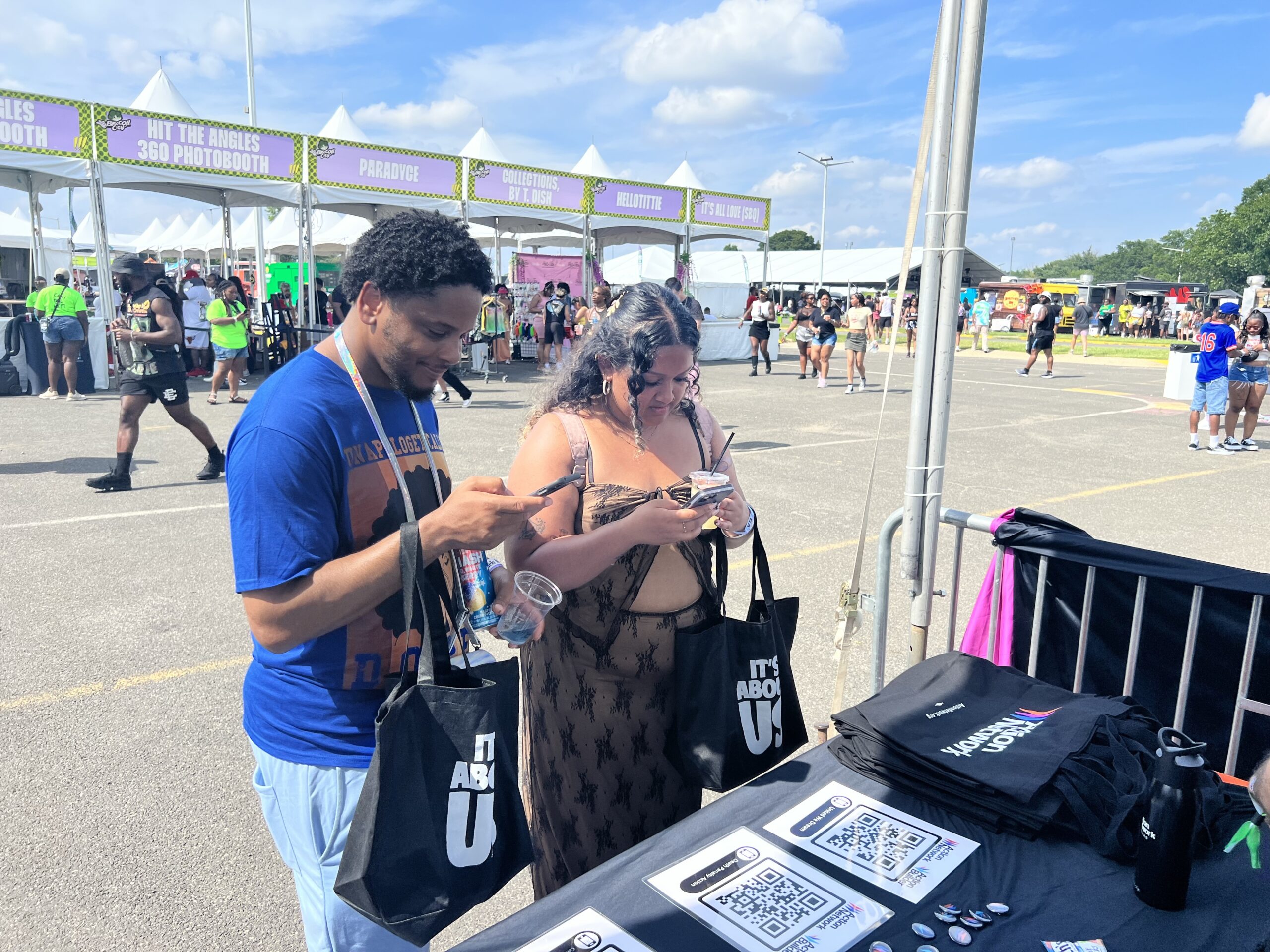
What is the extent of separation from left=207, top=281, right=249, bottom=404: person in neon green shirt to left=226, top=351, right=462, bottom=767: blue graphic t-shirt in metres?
11.7

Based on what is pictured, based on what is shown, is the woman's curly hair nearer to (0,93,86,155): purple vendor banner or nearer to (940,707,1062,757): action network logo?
(940,707,1062,757): action network logo

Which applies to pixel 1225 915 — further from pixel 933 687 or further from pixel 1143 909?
pixel 933 687

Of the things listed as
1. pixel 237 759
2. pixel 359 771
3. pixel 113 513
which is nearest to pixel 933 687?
pixel 359 771

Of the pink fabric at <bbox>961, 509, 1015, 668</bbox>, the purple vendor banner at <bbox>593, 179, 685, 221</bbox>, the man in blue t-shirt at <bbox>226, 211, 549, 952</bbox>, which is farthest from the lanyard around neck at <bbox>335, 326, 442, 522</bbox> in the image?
the purple vendor banner at <bbox>593, 179, 685, 221</bbox>

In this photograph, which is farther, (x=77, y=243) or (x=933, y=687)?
(x=77, y=243)

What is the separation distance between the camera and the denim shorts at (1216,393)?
33.4 feet

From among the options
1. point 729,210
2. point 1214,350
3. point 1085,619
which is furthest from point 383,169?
point 1085,619

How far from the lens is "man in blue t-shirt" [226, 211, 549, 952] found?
4.55 ft

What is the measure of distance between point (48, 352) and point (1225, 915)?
1501cm

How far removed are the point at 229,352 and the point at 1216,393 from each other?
12919mm

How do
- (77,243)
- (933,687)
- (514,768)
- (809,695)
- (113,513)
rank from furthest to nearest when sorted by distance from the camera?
(77,243)
(113,513)
(809,695)
(933,687)
(514,768)

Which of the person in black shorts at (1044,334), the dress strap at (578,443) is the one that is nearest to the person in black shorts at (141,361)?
the dress strap at (578,443)

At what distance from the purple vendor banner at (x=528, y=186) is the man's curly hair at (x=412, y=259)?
17.4 m

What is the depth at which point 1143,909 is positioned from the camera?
157 cm
